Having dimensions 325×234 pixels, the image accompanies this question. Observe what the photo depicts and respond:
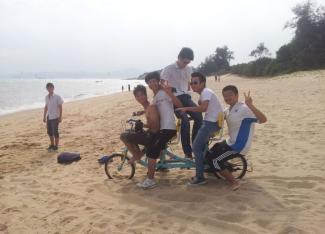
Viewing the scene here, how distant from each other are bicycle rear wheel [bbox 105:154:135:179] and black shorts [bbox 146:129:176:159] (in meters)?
0.57

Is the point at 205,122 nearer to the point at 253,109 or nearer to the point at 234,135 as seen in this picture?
the point at 234,135

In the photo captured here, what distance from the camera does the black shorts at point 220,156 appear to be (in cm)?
545

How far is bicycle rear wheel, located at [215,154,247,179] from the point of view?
5.66 meters

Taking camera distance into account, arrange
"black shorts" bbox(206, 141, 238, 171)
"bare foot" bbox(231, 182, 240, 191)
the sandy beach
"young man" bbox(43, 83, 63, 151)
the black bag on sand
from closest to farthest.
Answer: the sandy beach, "bare foot" bbox(231, 182, 240, 191), "black shorts" bbox(206, 141, 238, 171), the black bag on sand, "young man" bbox(43, 83, 63, 151)

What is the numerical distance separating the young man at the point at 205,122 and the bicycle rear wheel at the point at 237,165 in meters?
0.39

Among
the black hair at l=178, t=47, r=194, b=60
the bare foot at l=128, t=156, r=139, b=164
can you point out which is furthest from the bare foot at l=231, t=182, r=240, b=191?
the black hair at l=178, t=47, r=194, b=60

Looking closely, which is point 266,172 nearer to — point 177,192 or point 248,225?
point 177,192

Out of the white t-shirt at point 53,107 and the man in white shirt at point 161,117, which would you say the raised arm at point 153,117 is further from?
the white t-shirt at point 53,107

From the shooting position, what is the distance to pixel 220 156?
5469 millimetres

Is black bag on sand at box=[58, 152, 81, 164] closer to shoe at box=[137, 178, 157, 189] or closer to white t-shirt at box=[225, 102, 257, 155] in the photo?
shoe at box=[137, 178, 157, 189]

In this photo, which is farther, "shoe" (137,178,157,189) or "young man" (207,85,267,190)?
"shoe" (137,178,157,189)

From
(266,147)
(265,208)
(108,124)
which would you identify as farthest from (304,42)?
(265,208)

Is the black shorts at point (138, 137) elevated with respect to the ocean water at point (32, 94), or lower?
elevated

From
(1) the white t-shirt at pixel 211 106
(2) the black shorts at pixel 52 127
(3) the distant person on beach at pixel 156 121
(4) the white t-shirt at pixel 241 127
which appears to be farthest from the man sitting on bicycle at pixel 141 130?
(2) the black shorts at pixel 52 127
